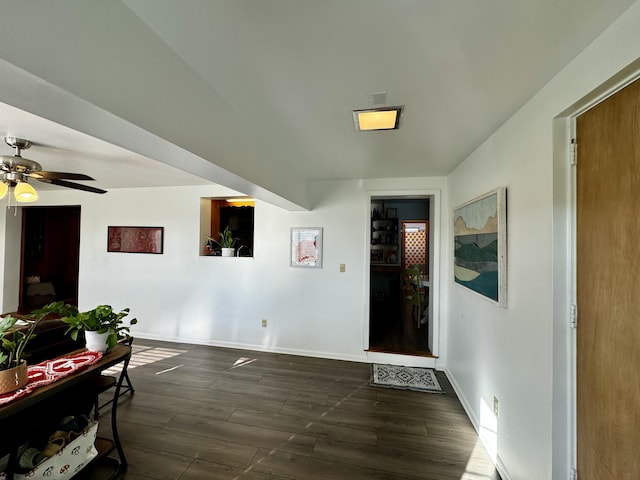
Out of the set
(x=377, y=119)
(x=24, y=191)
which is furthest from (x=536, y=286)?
(x=24, y=191)

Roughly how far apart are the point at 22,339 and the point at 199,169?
1256mm

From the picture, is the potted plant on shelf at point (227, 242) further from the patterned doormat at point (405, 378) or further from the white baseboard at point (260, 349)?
the patterned doormat at point (405, 378)

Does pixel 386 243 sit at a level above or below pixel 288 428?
above

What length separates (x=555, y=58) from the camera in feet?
3.65

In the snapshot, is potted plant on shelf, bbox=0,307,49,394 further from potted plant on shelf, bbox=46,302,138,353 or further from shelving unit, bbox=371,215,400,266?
shelving unit, bbox=371,215,400,266

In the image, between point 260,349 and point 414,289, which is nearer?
point 260,349

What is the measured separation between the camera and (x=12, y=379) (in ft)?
3.92

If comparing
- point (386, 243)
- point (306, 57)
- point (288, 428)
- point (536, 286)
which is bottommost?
point (288, 428)

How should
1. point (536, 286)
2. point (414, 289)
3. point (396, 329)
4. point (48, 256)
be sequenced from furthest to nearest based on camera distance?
point (48, 256) < point (414, 289) < point (396, 329) < point (536, 286)

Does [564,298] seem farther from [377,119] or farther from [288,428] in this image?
[288,428]

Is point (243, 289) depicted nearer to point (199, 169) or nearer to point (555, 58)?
point (199, 169)

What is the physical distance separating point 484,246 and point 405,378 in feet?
5.77

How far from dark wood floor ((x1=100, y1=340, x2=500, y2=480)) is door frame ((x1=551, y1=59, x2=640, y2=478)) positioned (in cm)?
74

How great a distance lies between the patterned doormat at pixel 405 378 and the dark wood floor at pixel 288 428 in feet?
0.29
